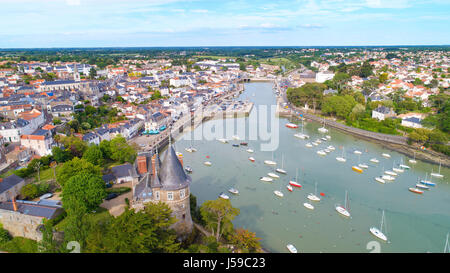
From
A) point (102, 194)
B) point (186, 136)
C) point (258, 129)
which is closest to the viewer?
point (102, 194)

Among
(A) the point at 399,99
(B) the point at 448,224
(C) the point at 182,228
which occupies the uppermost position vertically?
(A) the point at 399,99

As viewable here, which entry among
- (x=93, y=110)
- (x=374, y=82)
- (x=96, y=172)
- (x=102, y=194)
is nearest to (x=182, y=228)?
(x=102, y=194)

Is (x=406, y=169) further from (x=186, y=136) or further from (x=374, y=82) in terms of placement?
(x=374, y=82)

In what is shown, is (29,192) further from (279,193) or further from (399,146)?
(399,146)

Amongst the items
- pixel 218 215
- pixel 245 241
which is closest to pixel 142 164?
pixel 218 215

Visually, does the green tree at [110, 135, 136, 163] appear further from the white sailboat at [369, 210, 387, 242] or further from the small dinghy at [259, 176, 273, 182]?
the white sailboat at [369, 210, 387, 242]

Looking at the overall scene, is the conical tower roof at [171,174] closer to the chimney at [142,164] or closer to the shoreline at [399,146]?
the chimney at [142,164]

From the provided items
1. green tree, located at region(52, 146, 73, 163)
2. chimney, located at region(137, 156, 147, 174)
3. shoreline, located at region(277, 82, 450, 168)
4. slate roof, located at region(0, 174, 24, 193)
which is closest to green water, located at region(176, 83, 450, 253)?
shoreline, located at region(277, 82, 450, 168)
